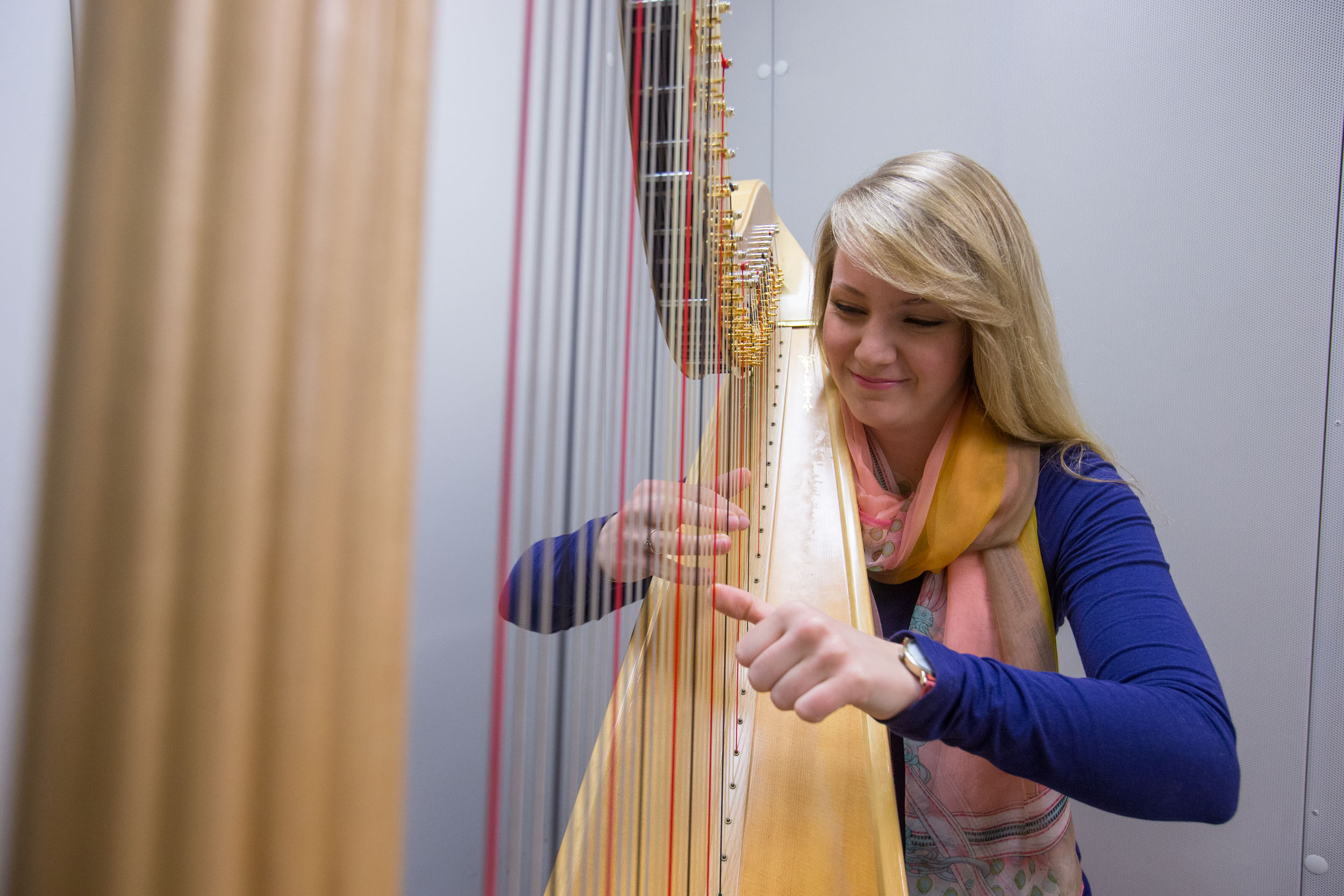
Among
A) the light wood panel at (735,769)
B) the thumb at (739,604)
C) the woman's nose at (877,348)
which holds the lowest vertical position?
the light wood panel at (735,769)

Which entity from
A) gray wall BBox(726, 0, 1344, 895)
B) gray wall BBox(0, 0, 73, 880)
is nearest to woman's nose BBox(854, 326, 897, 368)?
gray wall BBox(0, 0, 73, 880)

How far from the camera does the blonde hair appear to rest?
793 millimetres

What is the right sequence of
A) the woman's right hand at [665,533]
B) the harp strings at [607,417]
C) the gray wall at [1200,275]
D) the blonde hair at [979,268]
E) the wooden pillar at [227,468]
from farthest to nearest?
the gray wall at [1200,275]
the blonde hair at [979,268]
the woman's right hand at [665,533]
the harp strings at [607,417]
the wooden pillar at [227,468]

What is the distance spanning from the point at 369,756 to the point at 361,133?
10cm

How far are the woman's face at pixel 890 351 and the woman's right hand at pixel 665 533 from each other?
0.37 m

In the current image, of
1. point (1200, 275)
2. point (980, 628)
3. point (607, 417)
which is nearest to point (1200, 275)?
point (1200, 275)

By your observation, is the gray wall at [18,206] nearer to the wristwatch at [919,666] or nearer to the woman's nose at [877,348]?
the wristwatch at [919,666]

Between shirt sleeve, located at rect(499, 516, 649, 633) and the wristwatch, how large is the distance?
268mm

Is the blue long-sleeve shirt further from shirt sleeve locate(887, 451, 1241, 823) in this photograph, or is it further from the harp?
the harp

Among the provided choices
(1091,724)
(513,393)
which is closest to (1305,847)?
(1091,724)

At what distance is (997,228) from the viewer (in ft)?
2.75

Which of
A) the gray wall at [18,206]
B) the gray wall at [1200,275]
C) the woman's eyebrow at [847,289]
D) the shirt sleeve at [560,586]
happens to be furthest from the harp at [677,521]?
the gray wall at [1200,275]

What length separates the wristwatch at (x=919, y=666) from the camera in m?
0.54

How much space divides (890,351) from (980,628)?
0.34m
